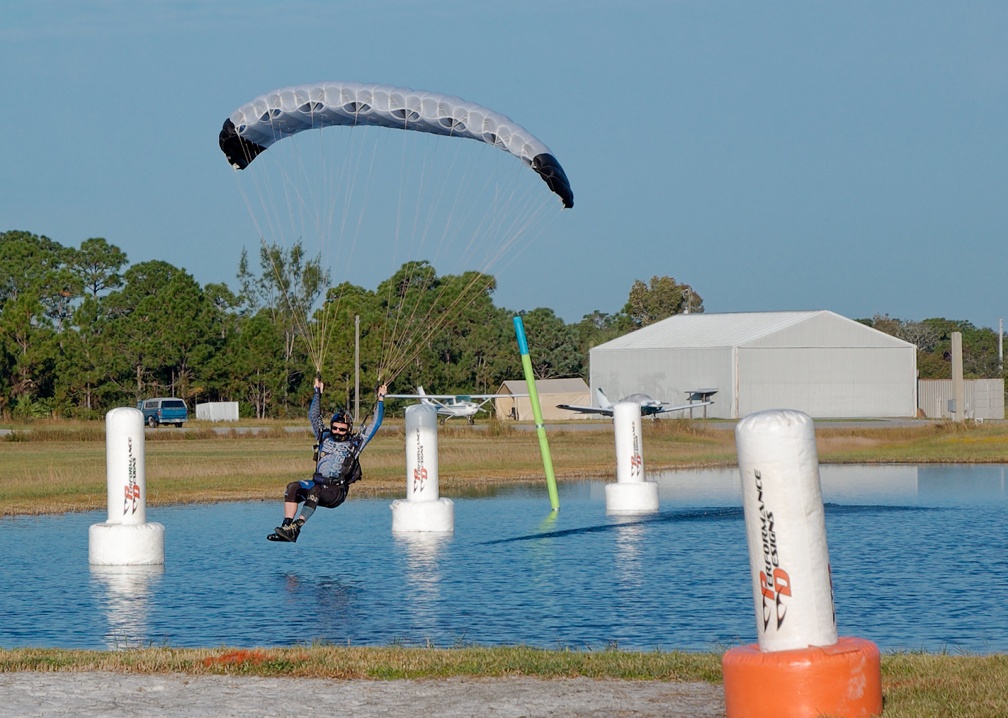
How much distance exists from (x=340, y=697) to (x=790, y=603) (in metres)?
3.23

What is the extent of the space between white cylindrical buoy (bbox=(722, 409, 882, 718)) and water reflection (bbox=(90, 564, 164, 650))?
6747mm

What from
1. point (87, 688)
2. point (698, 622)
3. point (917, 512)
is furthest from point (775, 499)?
point (917, 512)

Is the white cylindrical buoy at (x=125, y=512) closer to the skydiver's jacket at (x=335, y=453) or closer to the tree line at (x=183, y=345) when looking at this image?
the skydiver's jacket at (x=335, y=453)

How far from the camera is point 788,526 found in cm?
848

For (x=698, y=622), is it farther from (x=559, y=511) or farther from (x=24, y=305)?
(x=24, y=305)

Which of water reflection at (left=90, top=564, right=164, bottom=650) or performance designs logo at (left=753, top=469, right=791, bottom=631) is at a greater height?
performance designs logo at (left=753, top=469, right=791, bottom=631)

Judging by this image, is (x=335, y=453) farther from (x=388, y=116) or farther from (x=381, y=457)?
(x=381, y=457)

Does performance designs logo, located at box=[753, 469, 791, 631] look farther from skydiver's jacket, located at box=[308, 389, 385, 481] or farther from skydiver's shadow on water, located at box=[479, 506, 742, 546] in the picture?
skydiver's shadow on water, located at box=[479, 506, 742, 546]

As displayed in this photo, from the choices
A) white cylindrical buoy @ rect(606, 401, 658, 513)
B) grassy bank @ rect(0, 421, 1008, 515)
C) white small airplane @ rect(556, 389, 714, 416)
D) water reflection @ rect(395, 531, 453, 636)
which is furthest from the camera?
white small airplane @ rect(556, 389, 714, 416)

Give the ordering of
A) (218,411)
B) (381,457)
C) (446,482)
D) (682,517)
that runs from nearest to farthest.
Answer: (682,517), (446,482), (381,457), (218,411)

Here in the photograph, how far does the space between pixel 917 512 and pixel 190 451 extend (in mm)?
31141

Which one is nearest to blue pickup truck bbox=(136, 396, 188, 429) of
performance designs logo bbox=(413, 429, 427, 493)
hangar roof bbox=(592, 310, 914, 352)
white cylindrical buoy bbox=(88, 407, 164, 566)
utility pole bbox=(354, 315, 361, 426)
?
utility pole bbox=(354, 315, 361, 426)

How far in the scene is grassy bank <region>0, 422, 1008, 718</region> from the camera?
10.5m

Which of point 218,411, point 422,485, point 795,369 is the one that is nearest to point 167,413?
point 218,411
